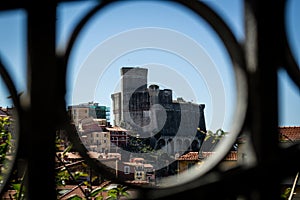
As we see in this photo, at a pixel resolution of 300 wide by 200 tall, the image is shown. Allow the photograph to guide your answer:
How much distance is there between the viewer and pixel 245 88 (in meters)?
0.37

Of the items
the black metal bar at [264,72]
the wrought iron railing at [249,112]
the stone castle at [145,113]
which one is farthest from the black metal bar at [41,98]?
the stone castle at [145,113]

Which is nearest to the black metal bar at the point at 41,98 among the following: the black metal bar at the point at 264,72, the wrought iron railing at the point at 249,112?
the wrought iron railing at the point at 249,112

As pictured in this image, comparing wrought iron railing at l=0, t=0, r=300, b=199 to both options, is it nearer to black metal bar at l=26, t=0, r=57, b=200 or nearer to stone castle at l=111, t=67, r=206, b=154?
black metal bar at l=26, t=0, r=57, b=200

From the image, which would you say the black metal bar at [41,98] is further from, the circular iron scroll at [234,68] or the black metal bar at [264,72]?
the black metal bar at [264,72]

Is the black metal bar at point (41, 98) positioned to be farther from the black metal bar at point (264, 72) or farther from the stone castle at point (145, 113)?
→ the stone castle at point (145, 113)

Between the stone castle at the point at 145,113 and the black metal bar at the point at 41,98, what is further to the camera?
the stone castle at the point at 145,113

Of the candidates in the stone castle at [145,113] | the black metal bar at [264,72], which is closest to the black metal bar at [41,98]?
the black metal bar at [264,72]

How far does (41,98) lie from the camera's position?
1.37 feet

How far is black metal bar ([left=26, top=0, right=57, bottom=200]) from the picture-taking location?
→ 0.41m

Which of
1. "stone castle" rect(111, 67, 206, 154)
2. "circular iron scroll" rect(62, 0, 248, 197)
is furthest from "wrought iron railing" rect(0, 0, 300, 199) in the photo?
"stone castle" rect(111, 67, 206, 154)

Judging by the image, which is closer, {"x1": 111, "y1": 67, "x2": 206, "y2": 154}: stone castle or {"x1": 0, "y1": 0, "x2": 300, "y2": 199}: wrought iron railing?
{"x1": 0, "y1": 0, "x2": 300, "y2": 199}: wrought iron railing

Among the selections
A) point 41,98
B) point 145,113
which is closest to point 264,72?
point 41,98

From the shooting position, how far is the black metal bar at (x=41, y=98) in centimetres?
41

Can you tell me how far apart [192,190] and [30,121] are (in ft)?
0.54
